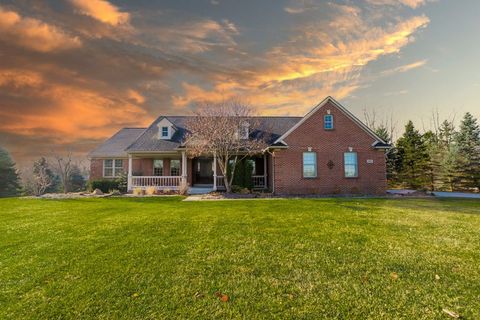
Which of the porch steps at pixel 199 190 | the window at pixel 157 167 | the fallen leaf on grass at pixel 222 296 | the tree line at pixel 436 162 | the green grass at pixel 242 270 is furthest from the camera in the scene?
the window at pixel 157 167

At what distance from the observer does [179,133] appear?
25141mm

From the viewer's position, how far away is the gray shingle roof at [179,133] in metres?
22.9

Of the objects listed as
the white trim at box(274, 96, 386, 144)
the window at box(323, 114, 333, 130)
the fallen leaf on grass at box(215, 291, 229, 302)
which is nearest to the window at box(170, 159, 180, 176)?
the white trim at box(274, 96, 386, 144)

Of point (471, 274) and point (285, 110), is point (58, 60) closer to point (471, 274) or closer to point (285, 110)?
point (471, 274)

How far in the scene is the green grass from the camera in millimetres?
3275

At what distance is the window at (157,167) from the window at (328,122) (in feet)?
51.0

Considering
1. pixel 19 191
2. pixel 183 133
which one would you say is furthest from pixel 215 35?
pixel 19 191

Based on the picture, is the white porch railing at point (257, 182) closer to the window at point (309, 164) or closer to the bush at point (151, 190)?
the window at point (309, 164)

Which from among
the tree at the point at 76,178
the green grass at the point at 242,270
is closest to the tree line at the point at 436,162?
the green grass at the point at 242,270

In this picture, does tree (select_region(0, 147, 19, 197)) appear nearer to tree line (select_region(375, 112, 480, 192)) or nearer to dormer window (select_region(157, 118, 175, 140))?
dormer window (select_region(157, 118, 175, 140))

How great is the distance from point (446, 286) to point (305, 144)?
1522cm

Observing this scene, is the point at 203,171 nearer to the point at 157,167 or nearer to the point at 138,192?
the point at 157,167

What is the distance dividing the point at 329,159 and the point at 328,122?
9.16 feet

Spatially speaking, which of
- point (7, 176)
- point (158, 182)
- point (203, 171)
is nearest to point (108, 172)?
point (158, 182)
